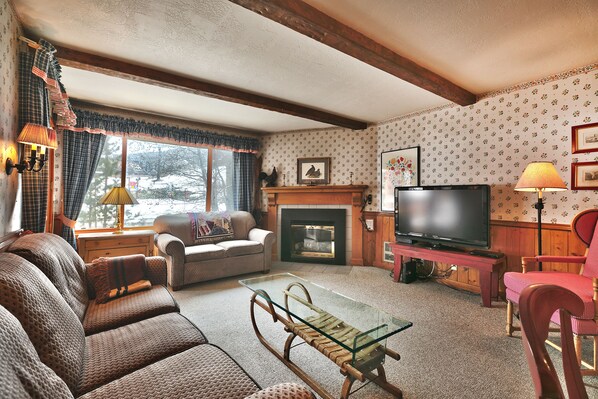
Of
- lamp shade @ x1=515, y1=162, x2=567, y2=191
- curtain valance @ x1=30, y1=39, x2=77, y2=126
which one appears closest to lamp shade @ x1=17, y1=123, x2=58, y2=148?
curtain valance @ x1=30, y1=39, x2=77, y2=126

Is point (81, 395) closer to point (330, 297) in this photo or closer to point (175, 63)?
point (330, 297)

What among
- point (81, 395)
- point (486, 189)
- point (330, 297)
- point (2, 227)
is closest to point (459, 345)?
point (330, 297)

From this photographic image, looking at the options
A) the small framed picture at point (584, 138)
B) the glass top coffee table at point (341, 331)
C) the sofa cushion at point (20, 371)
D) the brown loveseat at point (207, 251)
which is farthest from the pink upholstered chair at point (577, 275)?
the brown loveseat at point (207, 251)

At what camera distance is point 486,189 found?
116 inches

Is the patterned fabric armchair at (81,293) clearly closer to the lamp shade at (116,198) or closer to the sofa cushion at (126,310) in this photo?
the sofa cushion at (126,310)

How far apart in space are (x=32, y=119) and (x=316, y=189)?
3555 millimetres

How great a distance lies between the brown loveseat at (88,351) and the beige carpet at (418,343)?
2.26ft

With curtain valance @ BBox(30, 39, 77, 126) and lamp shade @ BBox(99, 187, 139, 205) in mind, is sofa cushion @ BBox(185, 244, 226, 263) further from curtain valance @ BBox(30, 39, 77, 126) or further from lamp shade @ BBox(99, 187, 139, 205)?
curtain valance @ BBox(30, 39, 77, 126)

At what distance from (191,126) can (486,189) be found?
4.32 metres

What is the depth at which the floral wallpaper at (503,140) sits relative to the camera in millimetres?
2656

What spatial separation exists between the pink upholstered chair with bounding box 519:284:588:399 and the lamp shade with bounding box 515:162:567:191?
2418 millimetres

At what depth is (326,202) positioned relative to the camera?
4723 mm

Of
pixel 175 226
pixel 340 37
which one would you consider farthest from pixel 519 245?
pixel 175 226

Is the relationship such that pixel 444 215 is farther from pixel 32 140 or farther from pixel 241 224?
pixel 32 140
